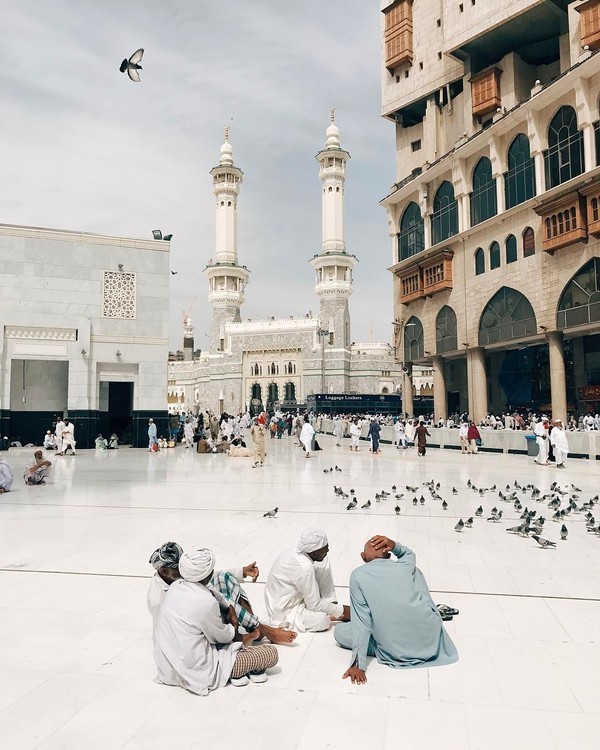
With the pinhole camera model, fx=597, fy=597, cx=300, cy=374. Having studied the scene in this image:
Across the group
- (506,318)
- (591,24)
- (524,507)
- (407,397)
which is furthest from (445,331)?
(524,507)

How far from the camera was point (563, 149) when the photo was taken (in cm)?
2284

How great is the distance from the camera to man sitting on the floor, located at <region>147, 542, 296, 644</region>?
3.41 m

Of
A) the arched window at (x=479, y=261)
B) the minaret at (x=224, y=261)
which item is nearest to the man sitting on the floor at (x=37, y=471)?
the arched window at (x=479, y=261)

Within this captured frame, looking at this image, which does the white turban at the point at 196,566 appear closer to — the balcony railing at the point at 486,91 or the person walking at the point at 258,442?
the person walking at the point at 258,442

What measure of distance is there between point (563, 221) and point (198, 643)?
22841 millimetres

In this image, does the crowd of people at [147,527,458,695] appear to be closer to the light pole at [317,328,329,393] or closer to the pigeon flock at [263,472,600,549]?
the pigeon flock at [263,472,600,549]

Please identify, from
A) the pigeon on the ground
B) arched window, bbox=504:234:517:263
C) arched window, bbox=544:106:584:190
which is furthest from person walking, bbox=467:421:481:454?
the pigeon on the ground

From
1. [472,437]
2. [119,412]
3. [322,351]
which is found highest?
[322,351]

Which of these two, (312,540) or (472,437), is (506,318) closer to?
(472,437)

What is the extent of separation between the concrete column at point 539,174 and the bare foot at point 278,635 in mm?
23690

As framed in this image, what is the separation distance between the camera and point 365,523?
7559 mm

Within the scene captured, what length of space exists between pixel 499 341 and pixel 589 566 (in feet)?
72.0

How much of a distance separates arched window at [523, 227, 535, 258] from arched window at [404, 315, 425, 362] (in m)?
8.53

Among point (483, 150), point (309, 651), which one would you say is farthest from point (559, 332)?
point (309, 651)
